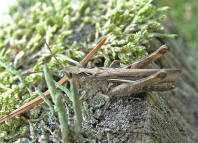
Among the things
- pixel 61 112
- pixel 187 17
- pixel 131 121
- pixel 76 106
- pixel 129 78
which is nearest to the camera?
pixel 61 112

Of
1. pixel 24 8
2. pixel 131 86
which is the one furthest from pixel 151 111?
pixel 24 8

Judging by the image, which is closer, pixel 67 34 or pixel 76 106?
pixel 76 106

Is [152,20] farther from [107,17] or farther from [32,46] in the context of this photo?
[32,46]

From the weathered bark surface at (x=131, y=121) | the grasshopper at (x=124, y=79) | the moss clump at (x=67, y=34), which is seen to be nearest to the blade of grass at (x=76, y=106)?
the weathered bark surface at (x=131, y=121)

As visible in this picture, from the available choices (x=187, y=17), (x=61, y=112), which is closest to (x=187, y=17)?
(x=187, y=17)

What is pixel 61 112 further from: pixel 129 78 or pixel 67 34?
pixel 67 34

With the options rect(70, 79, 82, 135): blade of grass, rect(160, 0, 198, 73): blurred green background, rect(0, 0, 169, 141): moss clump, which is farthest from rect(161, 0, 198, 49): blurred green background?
rect(70, 79, 82, 135): blade of grass
